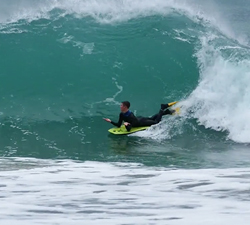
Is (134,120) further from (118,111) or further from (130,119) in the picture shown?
(118,111)

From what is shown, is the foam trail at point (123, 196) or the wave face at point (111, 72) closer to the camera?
the foam trail at point (123, 196)

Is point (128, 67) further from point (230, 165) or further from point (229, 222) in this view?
point (229, 222)

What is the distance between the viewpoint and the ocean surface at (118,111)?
6.05 m

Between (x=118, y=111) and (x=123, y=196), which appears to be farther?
(x=118, y=111)

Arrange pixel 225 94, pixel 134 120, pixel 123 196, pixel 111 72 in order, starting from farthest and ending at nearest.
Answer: pixel 111 72
pixel 225 94
pixel 134 120
pixel 123 196

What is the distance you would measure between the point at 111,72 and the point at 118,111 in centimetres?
222

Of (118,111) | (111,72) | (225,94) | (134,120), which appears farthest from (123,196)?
(111,72)

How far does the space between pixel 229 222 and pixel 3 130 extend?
29.5 feet

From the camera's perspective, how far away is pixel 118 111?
14570 millimetres

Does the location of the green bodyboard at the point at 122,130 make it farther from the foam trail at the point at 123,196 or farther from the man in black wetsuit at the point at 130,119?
the foam trail at the point at 123,196

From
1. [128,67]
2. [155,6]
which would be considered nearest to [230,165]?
[128,67]

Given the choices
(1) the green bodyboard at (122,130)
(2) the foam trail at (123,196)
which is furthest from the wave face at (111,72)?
(2) the foam trail at (123,196)

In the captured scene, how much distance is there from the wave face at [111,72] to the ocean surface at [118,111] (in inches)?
1.4

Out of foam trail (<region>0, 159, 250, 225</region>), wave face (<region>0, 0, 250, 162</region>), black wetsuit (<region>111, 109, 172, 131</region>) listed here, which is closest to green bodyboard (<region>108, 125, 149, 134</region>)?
black wetsuit (<region>111, 109, 172, 131</region>)
